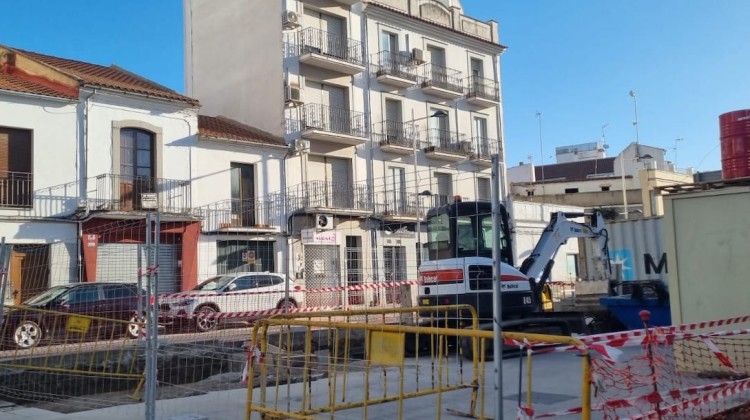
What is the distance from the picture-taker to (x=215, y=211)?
78.6ft

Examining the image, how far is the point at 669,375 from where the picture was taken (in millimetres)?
9852

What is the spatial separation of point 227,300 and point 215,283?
759 millimetres

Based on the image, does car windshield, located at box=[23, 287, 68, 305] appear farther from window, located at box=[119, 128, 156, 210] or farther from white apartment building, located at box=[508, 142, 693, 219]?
white apartment building, located at box=[508, 142, 693, 219]

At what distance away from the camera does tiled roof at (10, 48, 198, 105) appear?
22.0m

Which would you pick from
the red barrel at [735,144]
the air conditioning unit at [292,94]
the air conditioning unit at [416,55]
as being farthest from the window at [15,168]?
the red barrel at [735,144]

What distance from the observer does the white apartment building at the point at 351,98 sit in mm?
26875

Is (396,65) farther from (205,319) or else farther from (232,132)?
(205,319)

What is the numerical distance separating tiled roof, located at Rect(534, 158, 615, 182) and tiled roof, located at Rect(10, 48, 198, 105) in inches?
1657

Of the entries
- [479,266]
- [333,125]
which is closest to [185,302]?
[479,266]

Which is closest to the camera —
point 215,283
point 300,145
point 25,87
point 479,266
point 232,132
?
point 479,266

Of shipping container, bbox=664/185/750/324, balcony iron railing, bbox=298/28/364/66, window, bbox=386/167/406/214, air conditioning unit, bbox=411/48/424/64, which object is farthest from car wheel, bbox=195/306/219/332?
air conditioning unit, bbox=411/48/424/64

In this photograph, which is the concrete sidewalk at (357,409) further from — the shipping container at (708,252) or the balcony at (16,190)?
the balcony at (16,190)

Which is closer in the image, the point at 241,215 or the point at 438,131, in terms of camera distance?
the point at 241,215

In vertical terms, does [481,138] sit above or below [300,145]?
above
